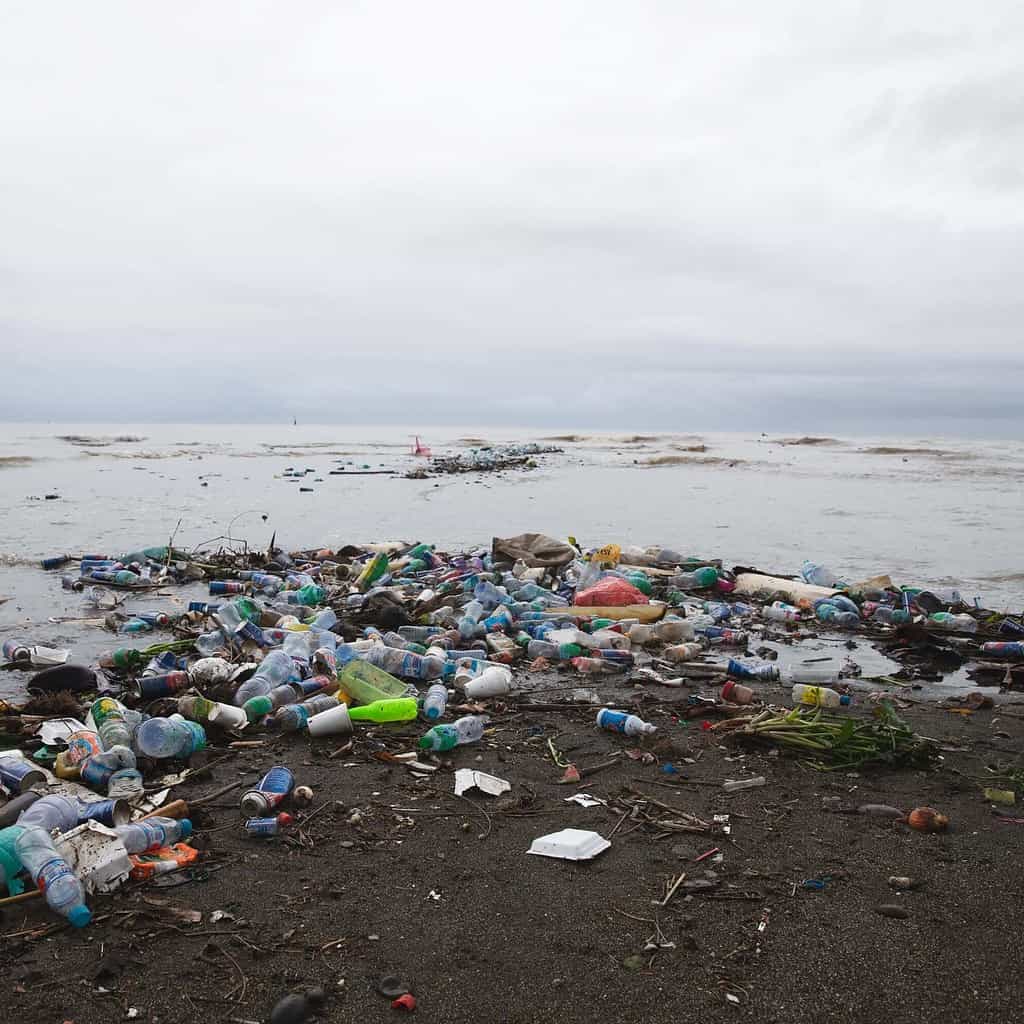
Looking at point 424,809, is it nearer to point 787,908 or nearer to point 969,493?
point 787,908

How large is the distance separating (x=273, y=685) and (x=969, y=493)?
21843 millimetres

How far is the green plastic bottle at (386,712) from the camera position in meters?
4.66

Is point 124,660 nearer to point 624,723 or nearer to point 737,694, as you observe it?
point 624,723

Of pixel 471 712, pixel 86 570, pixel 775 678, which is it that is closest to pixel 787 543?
pixel 775 678

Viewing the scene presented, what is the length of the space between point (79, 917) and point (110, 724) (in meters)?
1.67

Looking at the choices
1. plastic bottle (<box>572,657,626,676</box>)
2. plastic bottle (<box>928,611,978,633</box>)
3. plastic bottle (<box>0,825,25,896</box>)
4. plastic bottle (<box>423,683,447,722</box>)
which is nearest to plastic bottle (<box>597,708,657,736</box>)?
plastic bottle (<box>423,683,447,722</box>)

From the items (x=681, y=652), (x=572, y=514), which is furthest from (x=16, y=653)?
(x=572, y=514)

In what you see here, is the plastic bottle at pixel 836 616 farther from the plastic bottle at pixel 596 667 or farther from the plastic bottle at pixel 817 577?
the plastic bottle at pixel 596 667

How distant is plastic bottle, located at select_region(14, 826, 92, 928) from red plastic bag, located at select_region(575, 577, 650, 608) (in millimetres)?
5668

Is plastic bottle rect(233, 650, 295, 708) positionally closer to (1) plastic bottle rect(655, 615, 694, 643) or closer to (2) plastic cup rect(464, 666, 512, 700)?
(2) plastic cup rect(464, 666, 512, 700)

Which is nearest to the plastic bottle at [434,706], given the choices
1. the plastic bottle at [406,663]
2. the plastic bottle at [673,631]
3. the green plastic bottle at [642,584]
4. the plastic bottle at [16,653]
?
the plastic bottle at [406,663]

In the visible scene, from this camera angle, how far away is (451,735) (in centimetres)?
428

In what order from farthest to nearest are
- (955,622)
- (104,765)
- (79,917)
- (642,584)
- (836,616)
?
1. (642,584)
2. (836,616)
3. (955,622)
4. (104,765)
5. (79,917)

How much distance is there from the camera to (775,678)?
5848mm
